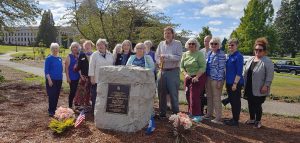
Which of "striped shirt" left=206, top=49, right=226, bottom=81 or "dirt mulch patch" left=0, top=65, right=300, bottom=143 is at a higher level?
"striped shirt" left=206, top=49, right=226, bottom=81

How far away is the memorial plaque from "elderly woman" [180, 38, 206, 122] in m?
1.62

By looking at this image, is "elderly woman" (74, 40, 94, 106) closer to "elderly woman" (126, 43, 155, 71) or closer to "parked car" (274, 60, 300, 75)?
"elderly woman" (126, 43, 155, 71)

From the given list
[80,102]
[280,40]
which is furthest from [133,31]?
[280,40]

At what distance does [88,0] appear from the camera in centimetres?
1722

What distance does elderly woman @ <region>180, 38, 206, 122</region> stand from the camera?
7.39m

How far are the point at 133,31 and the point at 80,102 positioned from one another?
Answer: 9.47 metres

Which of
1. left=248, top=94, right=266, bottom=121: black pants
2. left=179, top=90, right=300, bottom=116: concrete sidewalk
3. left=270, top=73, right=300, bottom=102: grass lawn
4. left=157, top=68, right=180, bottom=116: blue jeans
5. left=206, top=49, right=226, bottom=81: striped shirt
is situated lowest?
left=179, top=90, right=300, bottom=116: concrete sidewalk

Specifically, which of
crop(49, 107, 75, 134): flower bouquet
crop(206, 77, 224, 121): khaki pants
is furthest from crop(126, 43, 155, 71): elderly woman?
crop(49, 107, 75, 134): flower bouquet

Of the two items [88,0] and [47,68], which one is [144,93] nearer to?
[47,68]

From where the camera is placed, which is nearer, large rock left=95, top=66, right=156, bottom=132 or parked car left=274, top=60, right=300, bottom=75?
large rock left=95, top=66, right=156, bottom=132

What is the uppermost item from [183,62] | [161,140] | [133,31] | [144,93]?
[133,31]

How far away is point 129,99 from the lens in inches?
260

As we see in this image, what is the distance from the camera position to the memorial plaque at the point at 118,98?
6.64m

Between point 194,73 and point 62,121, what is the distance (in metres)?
2.95
